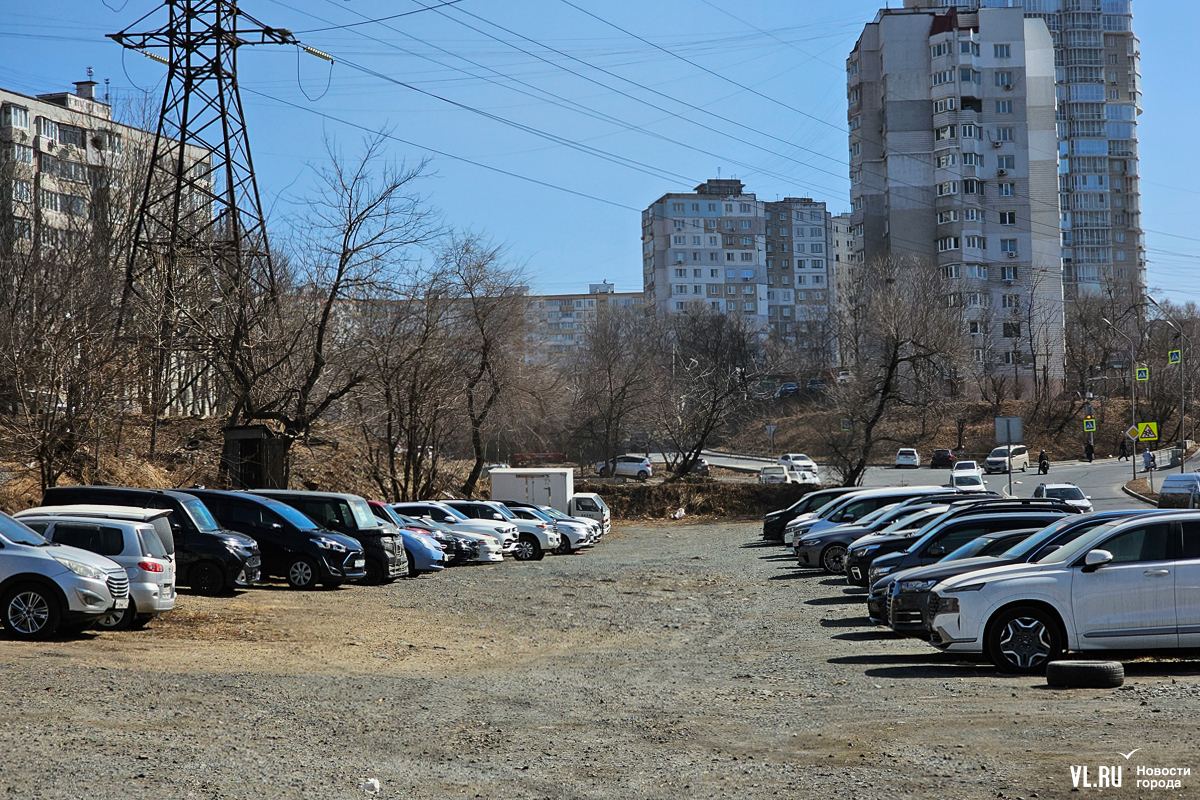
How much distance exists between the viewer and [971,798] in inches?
251

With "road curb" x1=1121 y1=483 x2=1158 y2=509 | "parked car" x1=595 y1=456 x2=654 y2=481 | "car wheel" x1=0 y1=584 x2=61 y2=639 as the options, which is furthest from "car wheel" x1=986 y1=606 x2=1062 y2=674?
"parked car" x1=595 y1=456 x2=654 y2=481

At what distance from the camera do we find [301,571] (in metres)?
21.8

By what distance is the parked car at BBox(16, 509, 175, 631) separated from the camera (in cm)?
1473

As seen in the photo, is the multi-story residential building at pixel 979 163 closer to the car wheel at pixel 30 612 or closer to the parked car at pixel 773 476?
the parked car at pixel 773 476

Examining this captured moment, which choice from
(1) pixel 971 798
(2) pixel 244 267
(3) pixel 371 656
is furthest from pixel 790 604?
(2) pixel 244 267

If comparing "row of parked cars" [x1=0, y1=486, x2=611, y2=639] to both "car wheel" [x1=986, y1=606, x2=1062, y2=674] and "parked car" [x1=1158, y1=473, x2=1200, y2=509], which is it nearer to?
"car wheel" [x1=986, y1=606, x2=1062, y2=674]

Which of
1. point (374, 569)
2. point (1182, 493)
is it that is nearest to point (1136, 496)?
point (1182, 493)

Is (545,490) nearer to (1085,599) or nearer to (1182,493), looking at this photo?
(1182,493)

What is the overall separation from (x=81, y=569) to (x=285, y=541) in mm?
8376

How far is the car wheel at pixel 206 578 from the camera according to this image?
19375 millimetres

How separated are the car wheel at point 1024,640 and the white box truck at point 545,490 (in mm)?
32563

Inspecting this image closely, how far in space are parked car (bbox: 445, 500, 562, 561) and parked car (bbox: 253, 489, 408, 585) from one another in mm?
8676

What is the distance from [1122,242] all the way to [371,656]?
147 metres

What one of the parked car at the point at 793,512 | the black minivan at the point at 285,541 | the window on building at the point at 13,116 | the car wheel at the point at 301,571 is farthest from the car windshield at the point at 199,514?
the window on building at the point at 13,116
